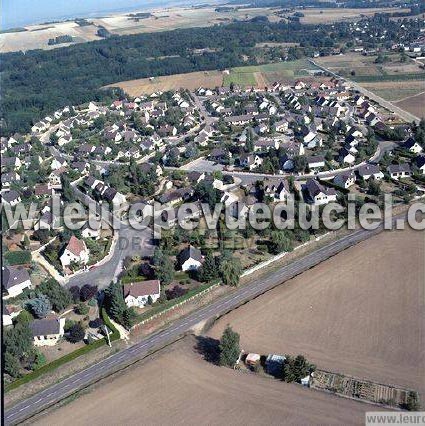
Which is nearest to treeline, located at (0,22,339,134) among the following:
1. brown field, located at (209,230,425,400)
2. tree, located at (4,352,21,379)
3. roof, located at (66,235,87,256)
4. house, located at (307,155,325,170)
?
roof, located at (66,235,87,256)

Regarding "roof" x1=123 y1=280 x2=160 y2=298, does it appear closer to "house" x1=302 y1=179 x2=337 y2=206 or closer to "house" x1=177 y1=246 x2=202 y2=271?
"house" x1=177 y1=246 x2=202 y2=271

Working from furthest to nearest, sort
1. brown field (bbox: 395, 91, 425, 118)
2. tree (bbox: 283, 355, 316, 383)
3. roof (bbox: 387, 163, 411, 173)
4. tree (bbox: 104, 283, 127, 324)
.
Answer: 1. brown field (bbox: 395, 91, 425, 118)
2. roof (bbox: 387, 163, 411, 173)
3. tree (bbox: 104, 283, 127, 324)
4. tree (bbox: 283, 355, 316, 383)

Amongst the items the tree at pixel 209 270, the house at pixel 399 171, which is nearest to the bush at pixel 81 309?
the tree at pixel 209 270

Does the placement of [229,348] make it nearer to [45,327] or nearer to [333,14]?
[45,327]

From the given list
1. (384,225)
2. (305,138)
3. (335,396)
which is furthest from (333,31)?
(335,396)

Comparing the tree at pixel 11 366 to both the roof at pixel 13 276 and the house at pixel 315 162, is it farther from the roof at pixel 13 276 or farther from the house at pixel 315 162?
the house at pixel 315 162

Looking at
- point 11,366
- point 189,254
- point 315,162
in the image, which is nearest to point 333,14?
point 315,162
